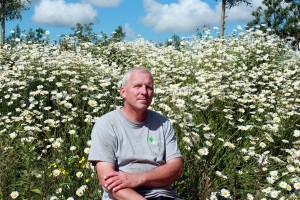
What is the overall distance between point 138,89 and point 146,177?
0.58 meters

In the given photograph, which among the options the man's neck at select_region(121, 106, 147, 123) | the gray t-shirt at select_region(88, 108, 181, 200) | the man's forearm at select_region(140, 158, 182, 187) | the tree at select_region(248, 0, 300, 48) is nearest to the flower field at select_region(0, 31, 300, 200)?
the man's forearm at select_region(140, 158, 182, 187)

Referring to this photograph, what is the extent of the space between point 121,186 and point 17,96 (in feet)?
11.9

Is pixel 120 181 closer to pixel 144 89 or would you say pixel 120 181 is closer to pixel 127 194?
pixel 127 194

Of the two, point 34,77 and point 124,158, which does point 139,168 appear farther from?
point 34,77

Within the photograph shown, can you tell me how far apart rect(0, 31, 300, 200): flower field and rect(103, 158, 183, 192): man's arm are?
249 millimetres

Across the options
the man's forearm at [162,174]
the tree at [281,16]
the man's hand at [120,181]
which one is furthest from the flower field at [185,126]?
the tree at [281,16]

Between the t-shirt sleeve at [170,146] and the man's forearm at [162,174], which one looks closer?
the man's forearm at [162,174]

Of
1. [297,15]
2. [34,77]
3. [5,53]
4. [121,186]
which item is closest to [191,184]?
[121,186]

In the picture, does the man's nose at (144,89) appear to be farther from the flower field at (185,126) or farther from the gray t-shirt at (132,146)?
the flower field at (185,126)

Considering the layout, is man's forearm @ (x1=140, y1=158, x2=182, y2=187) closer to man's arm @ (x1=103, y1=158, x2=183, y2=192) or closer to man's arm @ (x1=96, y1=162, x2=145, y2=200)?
man's arm @ (x1=103, y1=158, x2=183, y2=192)

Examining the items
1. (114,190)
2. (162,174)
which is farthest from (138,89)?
(114,190)

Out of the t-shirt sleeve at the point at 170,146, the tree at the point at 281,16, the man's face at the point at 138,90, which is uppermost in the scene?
the tree at the point at 281,16

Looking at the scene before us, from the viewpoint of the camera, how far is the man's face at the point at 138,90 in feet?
9.59

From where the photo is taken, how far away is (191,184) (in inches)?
149
